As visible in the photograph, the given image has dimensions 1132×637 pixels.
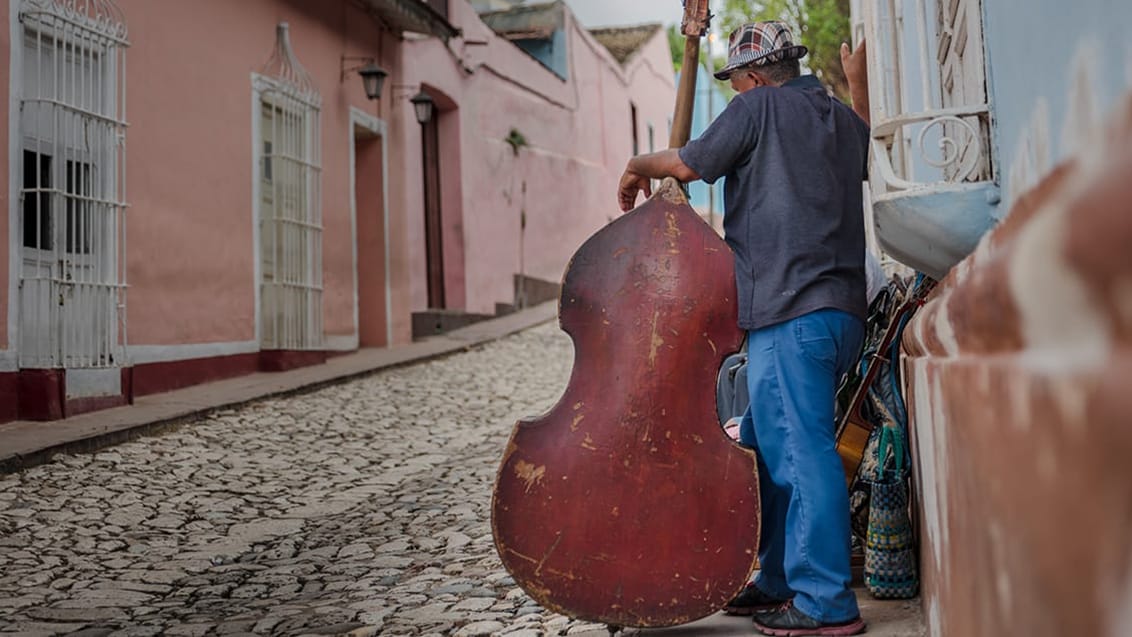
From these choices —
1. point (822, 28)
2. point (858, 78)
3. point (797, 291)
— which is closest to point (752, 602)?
point (797, 291)

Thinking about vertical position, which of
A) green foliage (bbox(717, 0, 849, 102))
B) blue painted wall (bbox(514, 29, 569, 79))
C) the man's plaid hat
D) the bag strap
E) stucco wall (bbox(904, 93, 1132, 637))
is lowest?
the bag strap

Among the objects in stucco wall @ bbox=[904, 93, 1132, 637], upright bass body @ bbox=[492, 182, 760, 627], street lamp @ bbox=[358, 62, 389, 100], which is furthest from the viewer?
street lamp @ bbox=[358, 62, 389, 100]

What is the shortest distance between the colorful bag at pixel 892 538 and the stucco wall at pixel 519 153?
426 inches

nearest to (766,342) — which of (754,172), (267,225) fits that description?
(754,172)

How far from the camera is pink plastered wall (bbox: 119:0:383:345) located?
787cm

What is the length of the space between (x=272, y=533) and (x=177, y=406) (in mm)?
3047

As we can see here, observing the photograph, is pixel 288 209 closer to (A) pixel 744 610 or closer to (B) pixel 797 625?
(A) pixel 744 610

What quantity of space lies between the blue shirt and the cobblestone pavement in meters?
1.09

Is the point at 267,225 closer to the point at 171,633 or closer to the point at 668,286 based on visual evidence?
the point at 171,633

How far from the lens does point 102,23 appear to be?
7.29 metres

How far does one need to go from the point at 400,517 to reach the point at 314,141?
674 cm

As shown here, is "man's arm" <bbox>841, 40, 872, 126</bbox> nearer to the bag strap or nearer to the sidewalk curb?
the bag strap

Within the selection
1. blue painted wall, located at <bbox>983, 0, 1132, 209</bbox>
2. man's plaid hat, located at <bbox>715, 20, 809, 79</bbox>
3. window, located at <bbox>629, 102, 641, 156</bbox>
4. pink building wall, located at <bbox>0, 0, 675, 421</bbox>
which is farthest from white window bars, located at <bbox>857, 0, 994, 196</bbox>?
window, located at <bbox>629, 102, 641, 156</bbox>

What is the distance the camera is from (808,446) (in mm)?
2699
